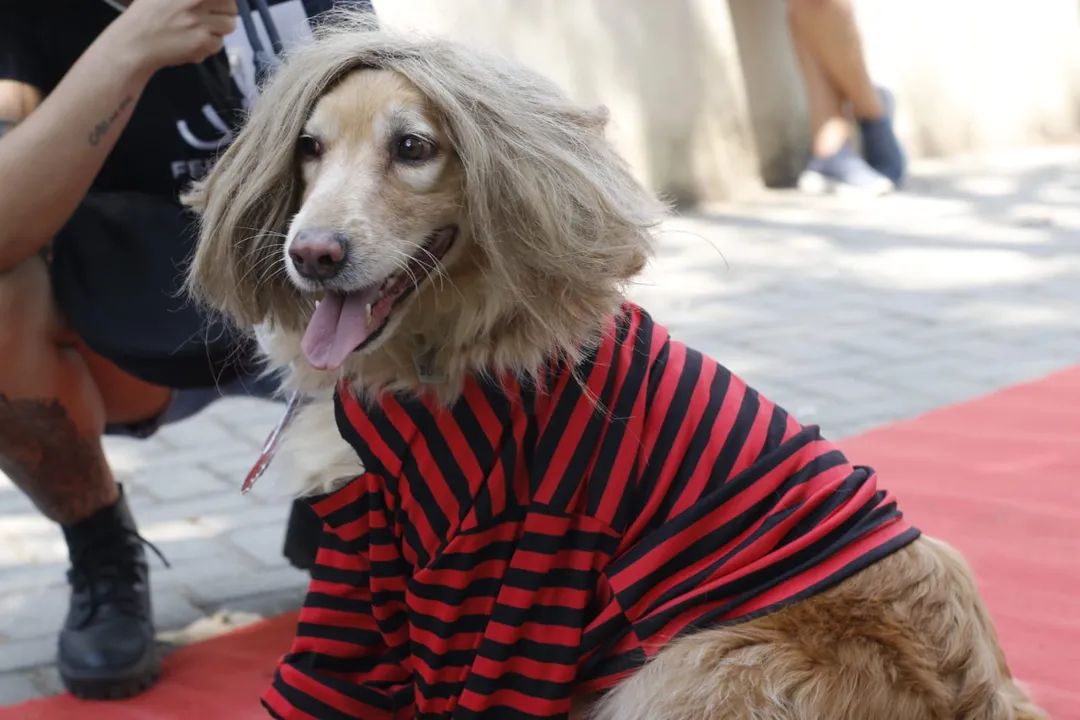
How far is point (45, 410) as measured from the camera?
2512 millimetres

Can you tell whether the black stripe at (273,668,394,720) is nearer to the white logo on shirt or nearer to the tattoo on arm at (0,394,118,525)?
the tattoo on arm at (0,394,118,525)

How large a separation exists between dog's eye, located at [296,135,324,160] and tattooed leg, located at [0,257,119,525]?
79cm

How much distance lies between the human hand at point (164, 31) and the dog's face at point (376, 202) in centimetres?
46

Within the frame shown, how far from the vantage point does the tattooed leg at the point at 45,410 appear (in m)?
2.44

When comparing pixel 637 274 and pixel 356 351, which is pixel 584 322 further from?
pixel 356 351

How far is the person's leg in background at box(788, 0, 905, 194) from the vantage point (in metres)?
7.35

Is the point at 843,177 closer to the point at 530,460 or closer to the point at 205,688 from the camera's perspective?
the point at 205,688

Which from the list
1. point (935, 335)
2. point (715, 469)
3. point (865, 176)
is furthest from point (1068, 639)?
point (865, 176)

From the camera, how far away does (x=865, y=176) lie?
25.6 ft

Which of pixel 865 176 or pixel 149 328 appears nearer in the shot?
pixel 149 328

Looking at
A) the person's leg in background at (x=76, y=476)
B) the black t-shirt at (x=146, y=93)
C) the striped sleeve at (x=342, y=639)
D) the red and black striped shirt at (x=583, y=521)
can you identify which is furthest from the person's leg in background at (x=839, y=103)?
the striped sleeve at (x=342, y=639)

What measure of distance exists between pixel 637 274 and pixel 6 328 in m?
1.25

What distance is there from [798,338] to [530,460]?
323cm

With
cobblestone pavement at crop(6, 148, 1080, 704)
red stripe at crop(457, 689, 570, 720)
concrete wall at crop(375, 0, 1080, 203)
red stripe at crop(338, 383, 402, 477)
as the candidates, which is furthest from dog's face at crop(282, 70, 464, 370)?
concrete wall at crop(375, 0, 1080, 203)
